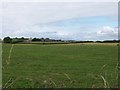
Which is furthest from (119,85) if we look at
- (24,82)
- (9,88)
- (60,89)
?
(24,82)

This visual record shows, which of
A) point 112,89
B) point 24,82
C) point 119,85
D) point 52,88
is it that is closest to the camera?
point 52,88

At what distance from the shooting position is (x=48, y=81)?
4859 millimetres

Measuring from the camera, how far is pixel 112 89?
197 inches

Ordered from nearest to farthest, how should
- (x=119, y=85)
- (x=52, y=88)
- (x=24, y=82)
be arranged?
(x=52, y=88)
(x=119, y=85)
(x=24, y=82)

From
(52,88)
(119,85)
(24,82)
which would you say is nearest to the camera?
(52,88)

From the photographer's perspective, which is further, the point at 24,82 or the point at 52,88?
the point at 24,82

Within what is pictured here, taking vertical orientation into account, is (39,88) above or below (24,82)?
above

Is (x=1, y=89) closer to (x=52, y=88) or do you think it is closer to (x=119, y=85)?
(x=52, y=88)

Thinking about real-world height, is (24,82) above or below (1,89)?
below

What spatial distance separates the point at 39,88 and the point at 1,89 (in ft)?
1.88

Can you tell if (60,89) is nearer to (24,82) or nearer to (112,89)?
(112,89)

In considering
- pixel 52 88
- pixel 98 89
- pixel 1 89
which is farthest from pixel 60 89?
Answer: pixel 1 89

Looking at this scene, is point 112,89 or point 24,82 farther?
point 24,82

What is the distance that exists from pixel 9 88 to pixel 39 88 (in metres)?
0.45
